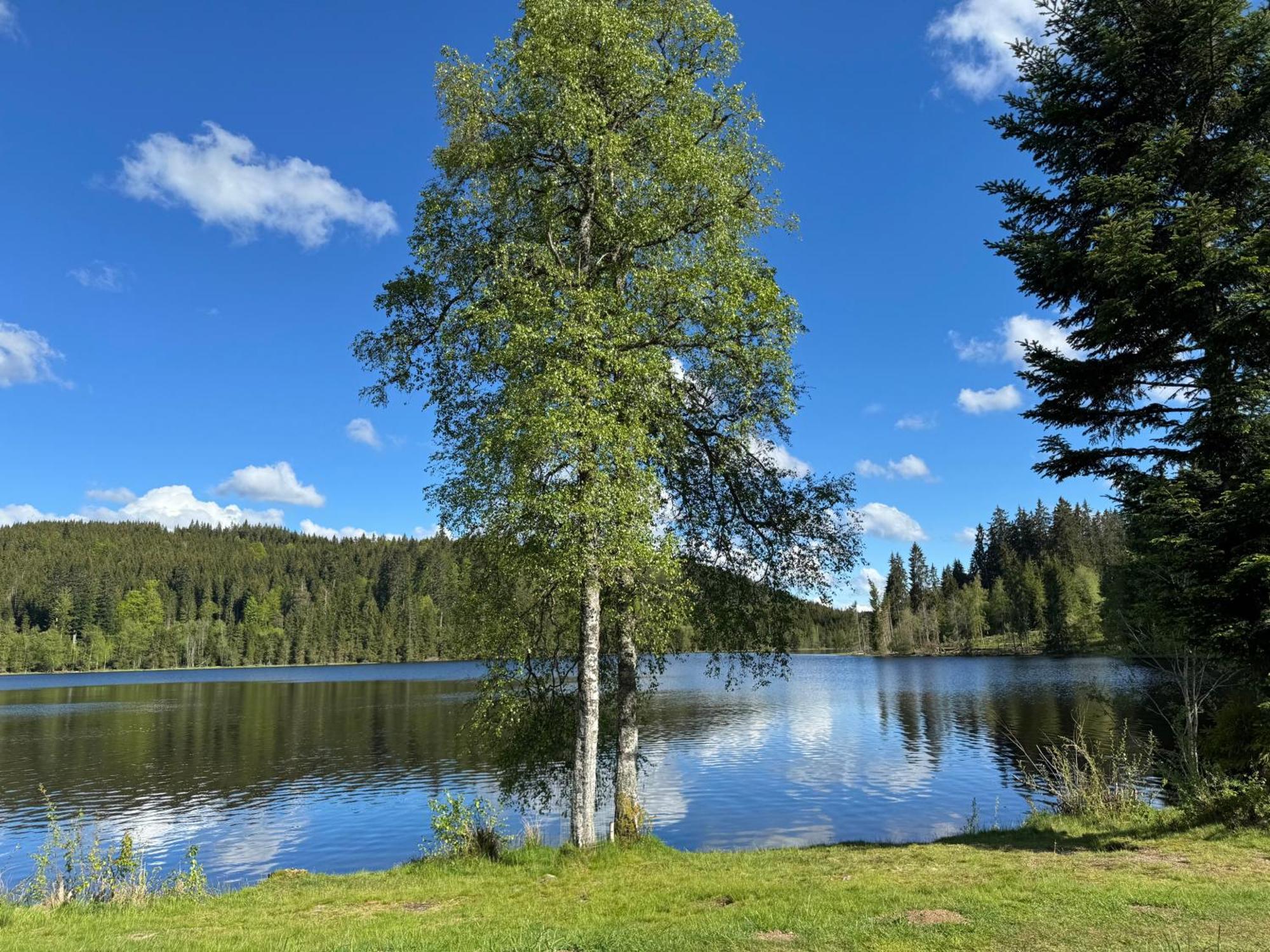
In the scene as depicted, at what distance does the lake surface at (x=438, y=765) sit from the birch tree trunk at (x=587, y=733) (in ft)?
9.29

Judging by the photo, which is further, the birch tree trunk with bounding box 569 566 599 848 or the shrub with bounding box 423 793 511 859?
the shrub with bounding box 423 793 511 859

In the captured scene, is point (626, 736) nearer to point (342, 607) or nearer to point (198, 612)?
point (342, 607)

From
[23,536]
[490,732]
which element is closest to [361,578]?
[23,536]

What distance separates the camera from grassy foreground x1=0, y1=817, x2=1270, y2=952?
25.7 ft

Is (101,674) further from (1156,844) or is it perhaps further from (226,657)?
(1156,844)

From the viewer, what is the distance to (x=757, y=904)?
31.3 feet

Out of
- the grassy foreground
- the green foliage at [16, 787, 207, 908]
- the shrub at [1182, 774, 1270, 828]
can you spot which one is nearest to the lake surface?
the green foliage at [16, 787, 207, 908]

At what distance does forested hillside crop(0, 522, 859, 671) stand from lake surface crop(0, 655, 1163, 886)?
2954 inches

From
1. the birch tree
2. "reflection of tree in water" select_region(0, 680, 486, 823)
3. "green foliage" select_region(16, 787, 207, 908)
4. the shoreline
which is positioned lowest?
the shoreline

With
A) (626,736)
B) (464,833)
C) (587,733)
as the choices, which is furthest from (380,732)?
(587,733)

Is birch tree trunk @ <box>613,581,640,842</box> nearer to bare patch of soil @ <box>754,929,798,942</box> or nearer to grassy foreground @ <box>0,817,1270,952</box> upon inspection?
grassy foreground @ <box>0,817,1270,952</box>

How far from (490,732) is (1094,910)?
10.1 meters

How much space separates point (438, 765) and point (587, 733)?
2286cm

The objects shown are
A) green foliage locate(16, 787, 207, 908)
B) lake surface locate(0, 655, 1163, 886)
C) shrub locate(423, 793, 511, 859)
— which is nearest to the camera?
green foliage locate(16, 787, 207, 908)
